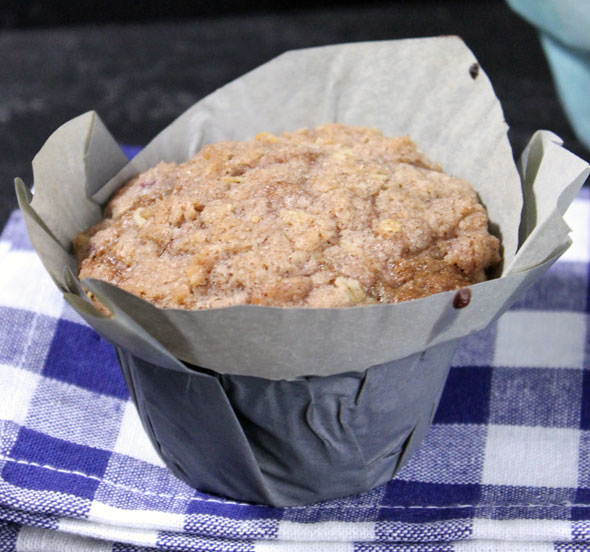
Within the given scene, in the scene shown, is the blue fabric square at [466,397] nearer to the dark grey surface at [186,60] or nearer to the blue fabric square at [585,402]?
the blue fabric square at [585,402]

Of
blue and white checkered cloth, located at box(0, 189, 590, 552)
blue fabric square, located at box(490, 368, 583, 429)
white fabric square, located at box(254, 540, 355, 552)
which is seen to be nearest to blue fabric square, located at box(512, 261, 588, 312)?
blue and white checkered cloth, located at box(0, 189, 590, 552)

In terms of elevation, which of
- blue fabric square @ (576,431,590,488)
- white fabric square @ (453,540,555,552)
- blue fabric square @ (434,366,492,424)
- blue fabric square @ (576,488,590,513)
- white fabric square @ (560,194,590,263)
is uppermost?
white fabric square @ (453,540,555,552)

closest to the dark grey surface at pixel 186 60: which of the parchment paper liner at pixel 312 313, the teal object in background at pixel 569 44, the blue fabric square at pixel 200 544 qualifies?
the teal object in background at pixel 569 44

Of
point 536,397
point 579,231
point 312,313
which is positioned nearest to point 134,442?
point 312,313

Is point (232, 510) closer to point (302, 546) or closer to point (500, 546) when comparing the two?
point (302, 546)

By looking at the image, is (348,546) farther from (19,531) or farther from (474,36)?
(474,36)

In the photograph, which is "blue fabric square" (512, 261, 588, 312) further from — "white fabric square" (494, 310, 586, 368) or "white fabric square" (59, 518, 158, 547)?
"white fabric square" (59, 518, 158, 547)

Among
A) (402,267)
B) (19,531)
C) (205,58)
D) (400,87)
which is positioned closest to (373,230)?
(402,267)
